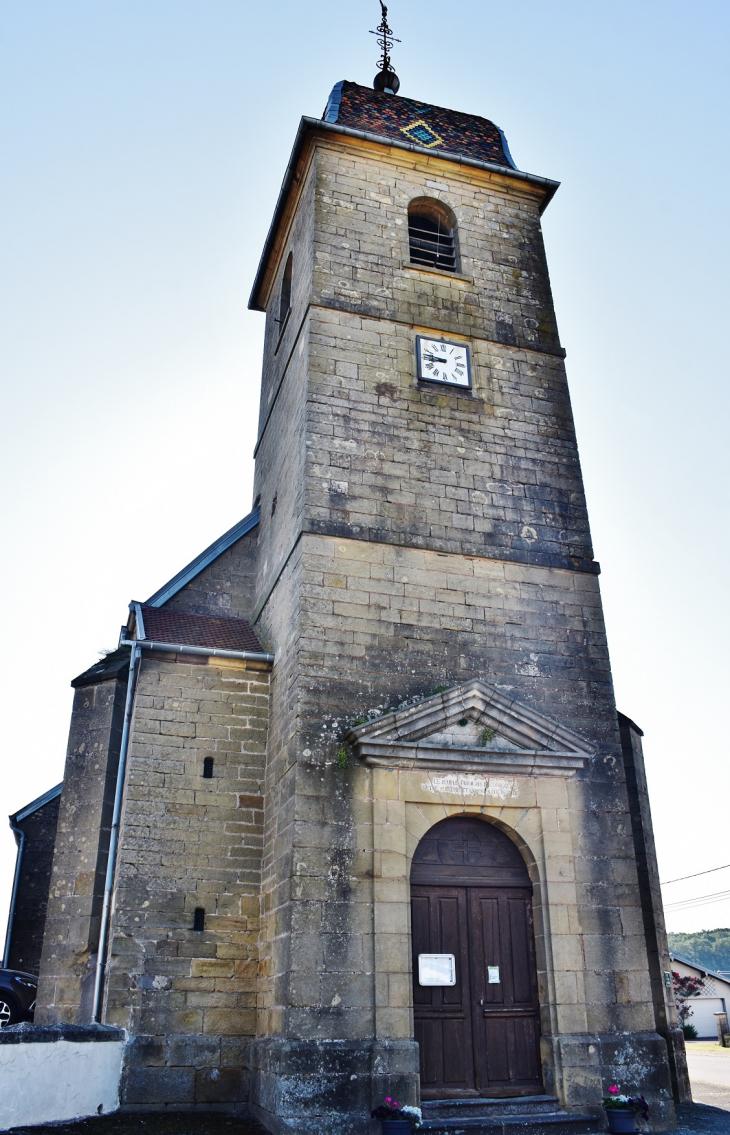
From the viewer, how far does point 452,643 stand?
32.3ft

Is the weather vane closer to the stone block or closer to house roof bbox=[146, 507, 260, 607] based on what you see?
house roof bbox=[146, 507, 260, 607]

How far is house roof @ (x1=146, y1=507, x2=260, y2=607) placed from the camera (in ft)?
39.1

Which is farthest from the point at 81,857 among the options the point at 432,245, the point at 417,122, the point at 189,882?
the point at 417,122

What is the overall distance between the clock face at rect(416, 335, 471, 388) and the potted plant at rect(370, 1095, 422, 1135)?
7829 millimetres

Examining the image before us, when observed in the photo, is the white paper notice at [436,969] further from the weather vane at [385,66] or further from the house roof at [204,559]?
the weather vane at [385,66]

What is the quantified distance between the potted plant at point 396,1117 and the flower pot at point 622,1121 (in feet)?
5.72

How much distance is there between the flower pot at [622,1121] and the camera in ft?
25.3

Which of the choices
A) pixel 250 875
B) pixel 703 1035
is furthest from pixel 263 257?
pixel 703 1035

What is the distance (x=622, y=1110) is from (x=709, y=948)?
78592 mm

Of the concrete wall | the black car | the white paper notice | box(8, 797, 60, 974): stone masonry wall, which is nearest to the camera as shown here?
the concrete wall

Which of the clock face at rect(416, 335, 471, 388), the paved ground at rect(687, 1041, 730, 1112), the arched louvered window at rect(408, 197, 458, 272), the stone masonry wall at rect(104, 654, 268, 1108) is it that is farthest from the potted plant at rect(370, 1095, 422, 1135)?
the arched louvered window at rect(408, 197, 458, 272)

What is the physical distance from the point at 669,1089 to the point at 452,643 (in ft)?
15.3

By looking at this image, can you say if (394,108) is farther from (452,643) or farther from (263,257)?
(452,643)

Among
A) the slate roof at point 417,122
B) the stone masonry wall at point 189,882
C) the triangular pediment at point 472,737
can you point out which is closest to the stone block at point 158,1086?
the stone masonry wall at point 189,882
